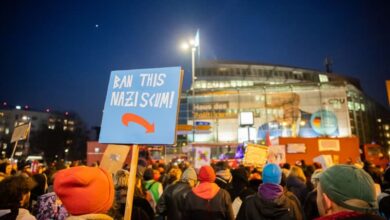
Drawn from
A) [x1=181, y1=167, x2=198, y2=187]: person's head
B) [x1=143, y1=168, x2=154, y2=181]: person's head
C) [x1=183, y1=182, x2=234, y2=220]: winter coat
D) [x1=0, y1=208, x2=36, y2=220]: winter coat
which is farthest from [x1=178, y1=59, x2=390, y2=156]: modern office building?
[x1=0, y1=208, x2=36, y2=220]: winter coat

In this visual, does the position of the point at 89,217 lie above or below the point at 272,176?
below

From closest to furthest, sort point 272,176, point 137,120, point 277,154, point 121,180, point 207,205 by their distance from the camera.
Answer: point 137,120
point 272,176
point 121,180
point 207,205
point 277,154

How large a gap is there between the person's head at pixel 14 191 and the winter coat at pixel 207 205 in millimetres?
2087

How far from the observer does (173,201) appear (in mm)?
Result: 5066

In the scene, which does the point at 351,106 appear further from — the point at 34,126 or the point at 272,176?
the point at 34,126

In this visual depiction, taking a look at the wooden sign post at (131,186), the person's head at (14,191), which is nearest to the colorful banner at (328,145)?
the wooden sign post at (131,186)

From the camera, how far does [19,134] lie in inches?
380

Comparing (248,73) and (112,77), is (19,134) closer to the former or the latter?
(112,77)

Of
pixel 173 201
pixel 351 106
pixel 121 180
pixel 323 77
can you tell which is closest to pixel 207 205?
pixel 173 201

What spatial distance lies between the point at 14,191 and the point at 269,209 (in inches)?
110

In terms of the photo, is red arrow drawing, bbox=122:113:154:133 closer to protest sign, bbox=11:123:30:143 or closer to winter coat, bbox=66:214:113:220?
winter coat, bbox=66:214:113:220

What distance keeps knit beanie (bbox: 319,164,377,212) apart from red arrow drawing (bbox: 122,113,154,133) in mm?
2048

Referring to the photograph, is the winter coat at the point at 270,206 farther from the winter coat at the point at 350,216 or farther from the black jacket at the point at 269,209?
the winter coat at the point at 350,216

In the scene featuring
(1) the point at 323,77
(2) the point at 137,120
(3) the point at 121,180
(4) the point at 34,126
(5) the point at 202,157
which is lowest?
(3) the point at 121,180
